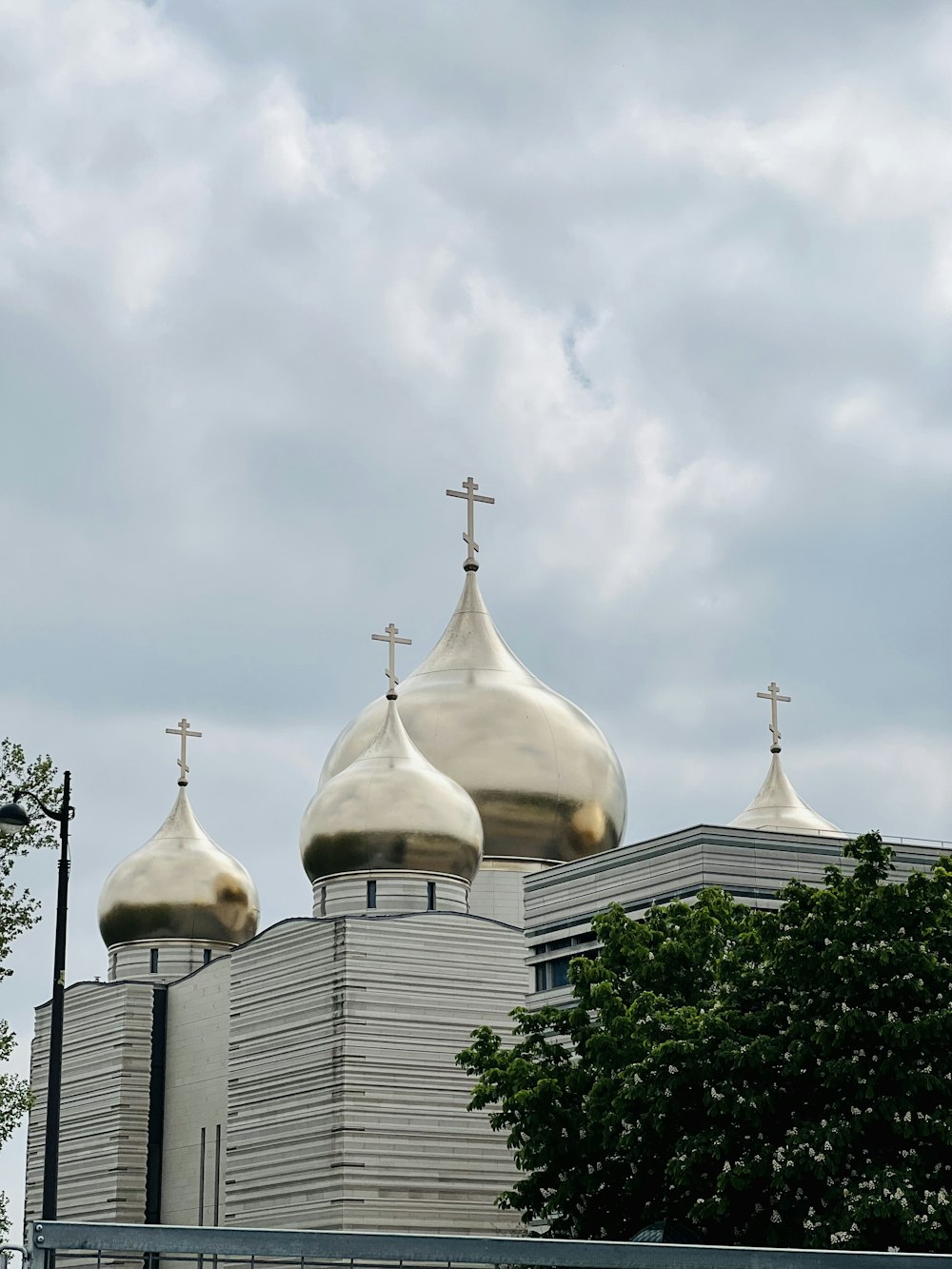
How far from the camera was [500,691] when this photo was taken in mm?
42250

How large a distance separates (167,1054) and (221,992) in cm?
262

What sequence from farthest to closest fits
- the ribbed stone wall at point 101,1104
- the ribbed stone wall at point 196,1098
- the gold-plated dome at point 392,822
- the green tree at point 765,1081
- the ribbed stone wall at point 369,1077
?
the ribbed stone wall at point 101,1104
the ribbed stone wall at point 196,1098
the gold-plated dome at point 392,822
the ribbed stone wall at point 369,1077
the green tree at point 765,1081

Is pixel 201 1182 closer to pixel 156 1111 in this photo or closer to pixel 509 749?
pixel 156 1111

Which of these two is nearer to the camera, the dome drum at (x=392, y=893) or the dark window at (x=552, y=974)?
the dark window at (x=552, y=974)

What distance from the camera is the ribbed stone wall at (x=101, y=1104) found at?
4019 centimetres

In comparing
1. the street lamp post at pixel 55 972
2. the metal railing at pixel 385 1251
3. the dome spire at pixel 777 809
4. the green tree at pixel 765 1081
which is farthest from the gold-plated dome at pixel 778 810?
the metal railing at pixel 385 1251

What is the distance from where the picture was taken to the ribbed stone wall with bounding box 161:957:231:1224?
38.5 m

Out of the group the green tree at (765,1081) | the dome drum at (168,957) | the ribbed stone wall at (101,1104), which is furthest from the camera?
the dome drum at (168,957)

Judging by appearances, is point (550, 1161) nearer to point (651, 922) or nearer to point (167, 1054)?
point (651, 922)

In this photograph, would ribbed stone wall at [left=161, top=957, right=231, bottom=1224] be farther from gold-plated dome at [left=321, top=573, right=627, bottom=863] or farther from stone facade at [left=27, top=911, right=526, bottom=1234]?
gold-plated dome at [left=321, top=573, right=627, bottom=863]


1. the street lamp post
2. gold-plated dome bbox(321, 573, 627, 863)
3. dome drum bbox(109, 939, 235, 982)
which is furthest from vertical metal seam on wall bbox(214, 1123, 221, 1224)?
the street lamp post

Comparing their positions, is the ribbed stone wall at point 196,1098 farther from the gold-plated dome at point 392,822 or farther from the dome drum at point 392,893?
the gold-plated dome at point 392,822

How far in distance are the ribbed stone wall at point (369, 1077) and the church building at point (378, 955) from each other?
4 cm

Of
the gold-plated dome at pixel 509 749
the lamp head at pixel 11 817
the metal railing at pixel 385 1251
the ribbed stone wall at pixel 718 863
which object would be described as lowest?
the metal railing at pixel 385 1251
